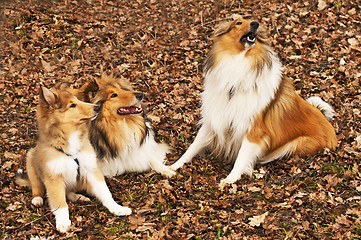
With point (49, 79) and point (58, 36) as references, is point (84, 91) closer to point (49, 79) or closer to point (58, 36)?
point (49, 79)

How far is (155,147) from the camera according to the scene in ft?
19.3

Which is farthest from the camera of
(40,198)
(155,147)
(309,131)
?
(155,147)

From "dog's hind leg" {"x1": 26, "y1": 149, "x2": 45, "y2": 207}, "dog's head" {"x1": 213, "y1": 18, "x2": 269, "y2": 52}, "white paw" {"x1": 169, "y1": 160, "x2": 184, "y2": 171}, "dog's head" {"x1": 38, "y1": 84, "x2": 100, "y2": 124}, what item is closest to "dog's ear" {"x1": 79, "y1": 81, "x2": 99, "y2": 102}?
"dog's head" {"x1": 38, "y1": 84, "x2": 100, "y2": 124}

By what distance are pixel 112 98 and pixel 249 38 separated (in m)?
1.91

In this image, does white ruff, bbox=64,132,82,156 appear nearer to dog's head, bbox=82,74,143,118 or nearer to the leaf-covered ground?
dog's head, bbox=82,74,143,118

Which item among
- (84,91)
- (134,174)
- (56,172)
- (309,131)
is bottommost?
(134,174)

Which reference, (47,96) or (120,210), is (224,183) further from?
(47,96)

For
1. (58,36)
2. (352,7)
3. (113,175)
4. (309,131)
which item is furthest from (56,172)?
(352,7)

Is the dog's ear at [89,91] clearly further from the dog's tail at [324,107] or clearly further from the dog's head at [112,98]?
the dog's tail at [324,107]

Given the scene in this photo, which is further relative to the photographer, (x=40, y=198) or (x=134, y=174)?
(x=134, y=174)

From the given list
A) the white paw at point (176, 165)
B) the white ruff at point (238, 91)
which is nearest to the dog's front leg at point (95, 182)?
the white paw at point (176, 165)

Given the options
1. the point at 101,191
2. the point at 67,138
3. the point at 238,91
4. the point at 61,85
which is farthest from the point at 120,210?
the point at 238,91

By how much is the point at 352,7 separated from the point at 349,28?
1.06 metres

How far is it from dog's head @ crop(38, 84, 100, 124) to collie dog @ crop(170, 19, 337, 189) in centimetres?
173
